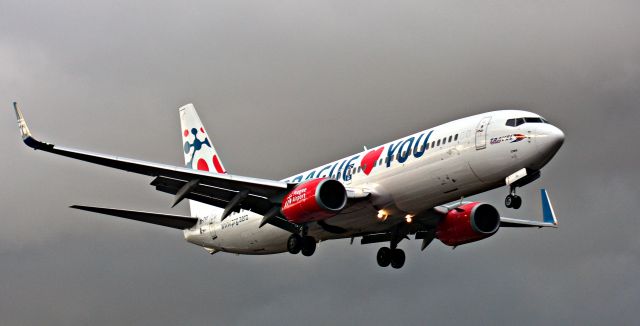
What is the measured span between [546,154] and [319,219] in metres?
10.2

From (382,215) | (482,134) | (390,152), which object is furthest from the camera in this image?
(382,215)

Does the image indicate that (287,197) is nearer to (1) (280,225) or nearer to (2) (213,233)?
(1) (280,225)

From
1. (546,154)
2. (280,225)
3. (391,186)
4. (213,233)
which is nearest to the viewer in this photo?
(546,154)

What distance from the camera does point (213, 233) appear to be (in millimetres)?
56969

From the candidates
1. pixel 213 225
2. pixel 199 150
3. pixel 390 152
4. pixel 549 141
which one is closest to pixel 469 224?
pixel 390 152

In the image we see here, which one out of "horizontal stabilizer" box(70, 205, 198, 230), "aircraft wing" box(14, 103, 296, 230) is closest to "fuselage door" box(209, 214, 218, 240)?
"horizontal stabilizer" box(70, 205, 198, 230)

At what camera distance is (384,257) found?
55.0 metres

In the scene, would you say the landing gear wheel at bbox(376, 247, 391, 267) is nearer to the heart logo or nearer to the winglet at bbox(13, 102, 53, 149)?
the heart logo

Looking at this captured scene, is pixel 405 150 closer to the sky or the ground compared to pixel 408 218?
closer to the sky

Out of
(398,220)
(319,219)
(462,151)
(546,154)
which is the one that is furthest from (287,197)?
(546,154)

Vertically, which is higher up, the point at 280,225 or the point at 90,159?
the point at 90,159

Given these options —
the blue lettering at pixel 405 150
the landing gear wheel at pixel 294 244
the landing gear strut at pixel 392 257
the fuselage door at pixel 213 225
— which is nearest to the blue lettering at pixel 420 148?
the blue lettering at pixel 405 150

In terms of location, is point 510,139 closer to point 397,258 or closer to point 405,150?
point 405,150

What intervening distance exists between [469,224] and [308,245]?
7747 millimetres
